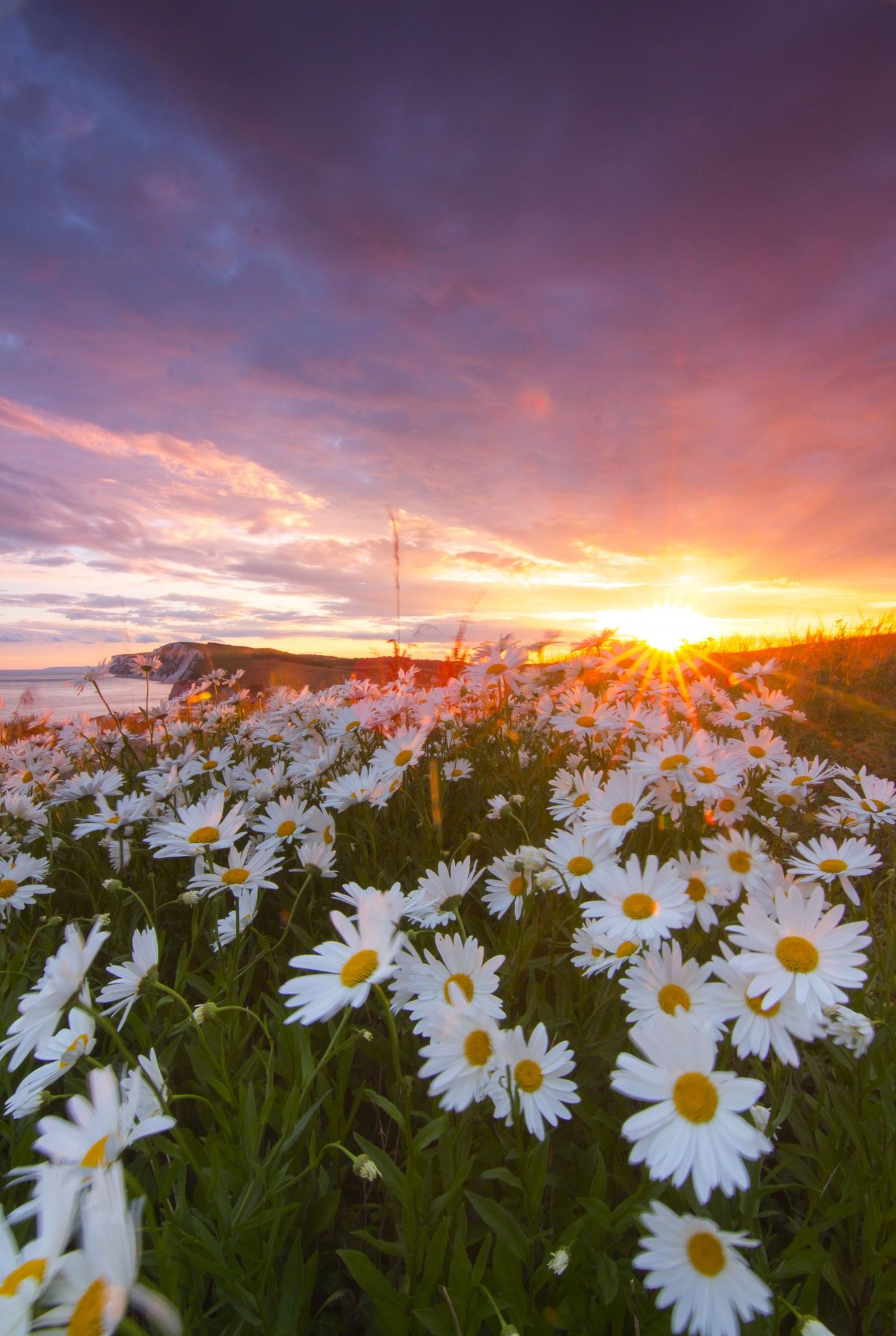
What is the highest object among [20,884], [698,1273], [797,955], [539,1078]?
[797,955]

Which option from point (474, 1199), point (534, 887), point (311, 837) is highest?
point (534, 887)

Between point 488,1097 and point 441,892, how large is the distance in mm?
417

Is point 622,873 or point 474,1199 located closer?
point 474,1199

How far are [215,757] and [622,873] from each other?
262 cm

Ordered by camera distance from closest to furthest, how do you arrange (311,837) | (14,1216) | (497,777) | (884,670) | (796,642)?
(14,1216)
(311,837)
(497,777)
(884,670)
(796,642)

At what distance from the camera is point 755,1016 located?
1.03 meters

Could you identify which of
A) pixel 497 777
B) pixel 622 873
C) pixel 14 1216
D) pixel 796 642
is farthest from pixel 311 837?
pixel 796 642

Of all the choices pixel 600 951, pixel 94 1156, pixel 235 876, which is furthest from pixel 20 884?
pixel 600 951

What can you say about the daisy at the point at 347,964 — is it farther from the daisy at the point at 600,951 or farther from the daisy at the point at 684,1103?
the daisy at the point at 600,951

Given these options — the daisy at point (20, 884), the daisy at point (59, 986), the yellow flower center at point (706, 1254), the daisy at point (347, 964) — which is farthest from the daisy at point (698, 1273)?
the daisy at point (20, 884)

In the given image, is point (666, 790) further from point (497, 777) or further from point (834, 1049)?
point (497, 777)

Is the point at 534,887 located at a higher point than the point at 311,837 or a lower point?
higher

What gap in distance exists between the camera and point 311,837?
91.3 inches

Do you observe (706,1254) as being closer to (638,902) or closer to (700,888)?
(638,902)
